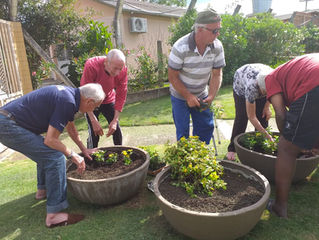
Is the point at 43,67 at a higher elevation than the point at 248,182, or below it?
higher

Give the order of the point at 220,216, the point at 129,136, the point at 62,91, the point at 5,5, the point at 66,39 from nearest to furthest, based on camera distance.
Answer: the point at 220,216 → the point at 62,91 → the point at 129,136 → the point at 5,5 → the point at 66,39

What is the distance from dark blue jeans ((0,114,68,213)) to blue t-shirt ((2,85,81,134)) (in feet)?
0.25

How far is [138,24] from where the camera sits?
39.1 ft

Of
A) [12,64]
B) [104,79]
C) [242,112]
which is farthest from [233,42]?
[104,79]

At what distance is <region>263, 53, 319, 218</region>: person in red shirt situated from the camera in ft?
6.07

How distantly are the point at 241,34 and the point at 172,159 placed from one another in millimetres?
8992

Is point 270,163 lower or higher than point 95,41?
lower

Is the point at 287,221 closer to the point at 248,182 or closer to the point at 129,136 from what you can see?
the point at 248,182

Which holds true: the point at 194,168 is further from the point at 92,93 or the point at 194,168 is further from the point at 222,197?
the point at 92,93

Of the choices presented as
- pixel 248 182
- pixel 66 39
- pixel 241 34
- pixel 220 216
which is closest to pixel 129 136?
pixel 248 182

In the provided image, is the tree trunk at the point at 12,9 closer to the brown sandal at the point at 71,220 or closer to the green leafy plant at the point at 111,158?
the green leafy plant at the point at 111,158

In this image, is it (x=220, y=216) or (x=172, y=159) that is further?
(x=172, y=159)

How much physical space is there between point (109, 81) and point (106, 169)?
1116mm

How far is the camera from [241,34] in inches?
388
